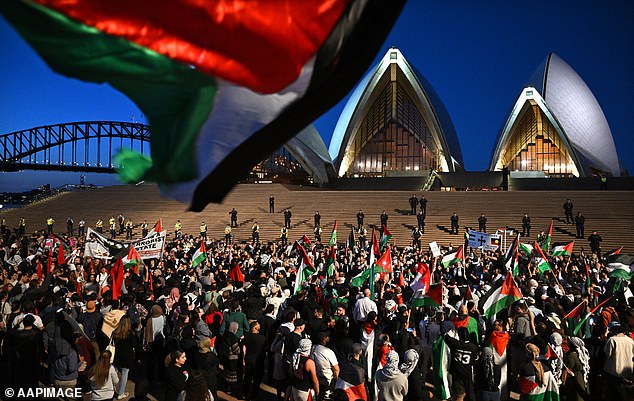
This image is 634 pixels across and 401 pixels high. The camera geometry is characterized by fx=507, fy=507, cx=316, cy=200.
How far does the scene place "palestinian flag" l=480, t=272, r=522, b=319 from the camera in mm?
5844

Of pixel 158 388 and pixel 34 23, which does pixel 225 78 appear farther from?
pixel 158 388

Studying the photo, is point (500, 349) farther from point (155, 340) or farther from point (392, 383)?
point (155, 340)

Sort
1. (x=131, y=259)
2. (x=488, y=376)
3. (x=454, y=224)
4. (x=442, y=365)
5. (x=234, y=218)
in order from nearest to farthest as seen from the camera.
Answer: (x=488, y=376) < (x=442, y=365) < (x=131, y=259) < (x=454, y=224) < (x=234, y=218)

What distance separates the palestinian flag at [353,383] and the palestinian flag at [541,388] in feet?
4.73

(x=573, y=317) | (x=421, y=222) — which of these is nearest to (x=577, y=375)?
(x=573, y=317)

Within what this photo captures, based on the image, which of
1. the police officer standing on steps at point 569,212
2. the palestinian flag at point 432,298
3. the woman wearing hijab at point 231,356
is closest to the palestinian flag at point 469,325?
the palestinian flag at point 432,298

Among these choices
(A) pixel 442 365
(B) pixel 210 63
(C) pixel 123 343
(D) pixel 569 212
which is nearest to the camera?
(B) pixel 210 63

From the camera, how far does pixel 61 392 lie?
4.72m

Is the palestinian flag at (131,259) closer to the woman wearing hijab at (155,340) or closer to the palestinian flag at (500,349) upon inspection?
the woman wearing hijab at (155,340)

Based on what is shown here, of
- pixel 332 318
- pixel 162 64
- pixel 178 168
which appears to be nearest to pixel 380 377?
pixel 332 318

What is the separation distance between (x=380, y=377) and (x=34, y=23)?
349 cm

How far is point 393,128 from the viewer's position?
167ft

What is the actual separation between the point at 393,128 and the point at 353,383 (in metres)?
48.3

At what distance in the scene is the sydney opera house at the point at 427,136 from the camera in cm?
4319
